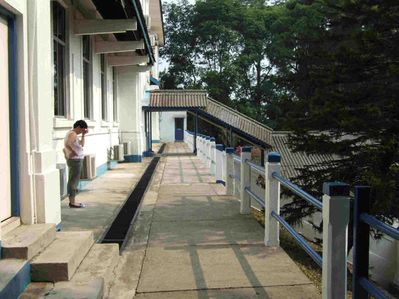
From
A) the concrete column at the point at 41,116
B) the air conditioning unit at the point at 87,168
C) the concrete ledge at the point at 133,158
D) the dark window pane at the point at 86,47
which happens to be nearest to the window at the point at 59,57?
the air conditioning unit at the point at 87,168

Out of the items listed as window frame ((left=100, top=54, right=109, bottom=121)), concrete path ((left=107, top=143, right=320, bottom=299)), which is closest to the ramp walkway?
window frame ((left=100, top=54, right=109, bottom=121))

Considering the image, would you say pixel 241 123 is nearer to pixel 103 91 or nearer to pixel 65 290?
pixel 103 91

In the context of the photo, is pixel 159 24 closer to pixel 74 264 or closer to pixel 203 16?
pixel 203 16

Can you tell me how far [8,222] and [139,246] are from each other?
76.7 inches

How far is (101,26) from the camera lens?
1157 cm

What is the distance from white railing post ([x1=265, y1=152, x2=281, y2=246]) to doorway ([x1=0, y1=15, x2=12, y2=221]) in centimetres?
301

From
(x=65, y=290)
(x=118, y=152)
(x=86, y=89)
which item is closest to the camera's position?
(x=65, y=290)

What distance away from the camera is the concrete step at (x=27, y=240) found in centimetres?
404

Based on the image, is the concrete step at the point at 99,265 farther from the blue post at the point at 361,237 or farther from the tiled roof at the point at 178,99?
the tiled roof at the point at 178,99

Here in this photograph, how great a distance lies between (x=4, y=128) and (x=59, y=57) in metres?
5.97

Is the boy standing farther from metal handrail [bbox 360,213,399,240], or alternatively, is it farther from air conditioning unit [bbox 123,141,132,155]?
air conditioning unit [bbox 123,141,132,155]

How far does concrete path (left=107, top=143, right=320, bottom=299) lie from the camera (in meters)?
4.56

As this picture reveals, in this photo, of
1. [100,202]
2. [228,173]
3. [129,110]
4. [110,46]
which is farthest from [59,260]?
[129,110]

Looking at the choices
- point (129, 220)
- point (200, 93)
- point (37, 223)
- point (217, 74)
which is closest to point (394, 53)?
point (129, 220)
